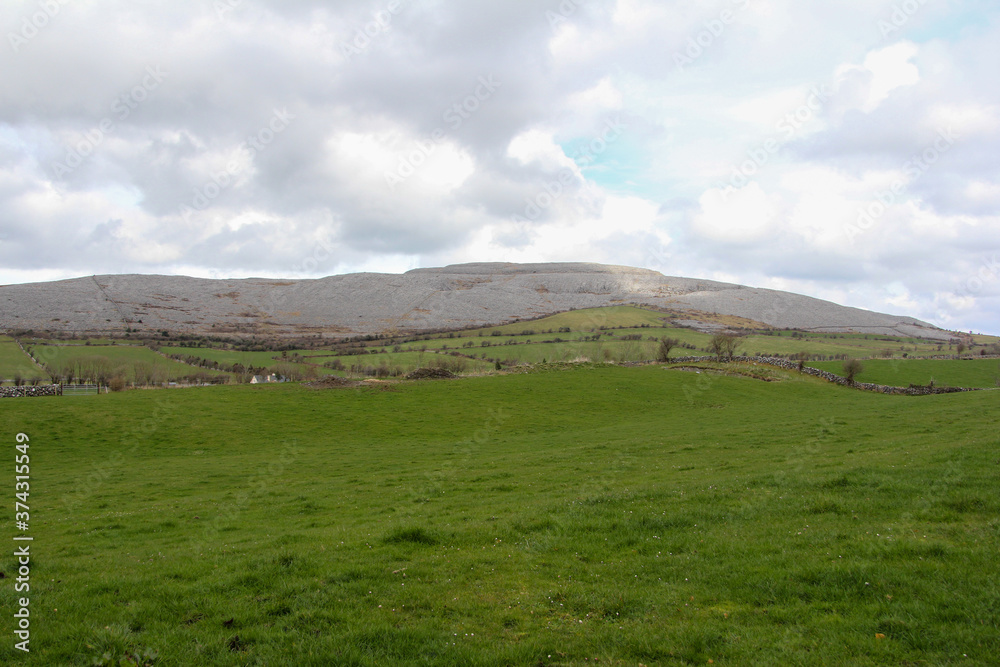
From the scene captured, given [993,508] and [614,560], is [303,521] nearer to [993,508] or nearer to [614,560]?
[614,560]

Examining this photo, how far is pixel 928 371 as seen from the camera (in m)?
73.6

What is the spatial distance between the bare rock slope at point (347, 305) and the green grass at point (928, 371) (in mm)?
66550

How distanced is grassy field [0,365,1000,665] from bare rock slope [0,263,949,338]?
122545 mm

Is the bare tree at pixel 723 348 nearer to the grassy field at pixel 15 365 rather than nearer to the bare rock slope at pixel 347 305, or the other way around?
the bare rock slope at pixel 347 305

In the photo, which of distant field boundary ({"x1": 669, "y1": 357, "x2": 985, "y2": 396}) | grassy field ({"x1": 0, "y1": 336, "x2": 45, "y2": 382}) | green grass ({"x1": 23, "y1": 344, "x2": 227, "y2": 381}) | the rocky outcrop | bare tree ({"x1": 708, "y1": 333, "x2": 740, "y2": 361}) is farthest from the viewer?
bare tree ({"x1": 708, "y1": 333, "x2": 740, "y2": 361})

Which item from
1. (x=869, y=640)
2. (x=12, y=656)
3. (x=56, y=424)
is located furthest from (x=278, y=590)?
(x=56, y=424)

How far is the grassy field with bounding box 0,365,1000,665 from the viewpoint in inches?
253

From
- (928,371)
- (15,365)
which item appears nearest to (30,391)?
(15,365)

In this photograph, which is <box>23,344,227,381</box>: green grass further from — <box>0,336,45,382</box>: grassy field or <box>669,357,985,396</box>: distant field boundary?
<box>669,357,985,396</box>: distant field boundary

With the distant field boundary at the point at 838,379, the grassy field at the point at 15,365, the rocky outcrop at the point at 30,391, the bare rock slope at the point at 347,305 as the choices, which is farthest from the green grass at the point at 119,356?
the distant field boundary at the point at 838,379

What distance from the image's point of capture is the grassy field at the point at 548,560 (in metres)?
6.43

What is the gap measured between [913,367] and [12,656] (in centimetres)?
9600

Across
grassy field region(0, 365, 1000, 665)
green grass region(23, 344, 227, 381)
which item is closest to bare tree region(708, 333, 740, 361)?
grassy field region(0, 365, 1000, 665)

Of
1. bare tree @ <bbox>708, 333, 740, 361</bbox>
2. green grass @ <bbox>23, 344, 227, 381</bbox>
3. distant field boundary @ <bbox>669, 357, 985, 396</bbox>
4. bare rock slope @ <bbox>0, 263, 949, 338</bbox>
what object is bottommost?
green grass @ <bbox>23, 344, 227, 381</bbox>
